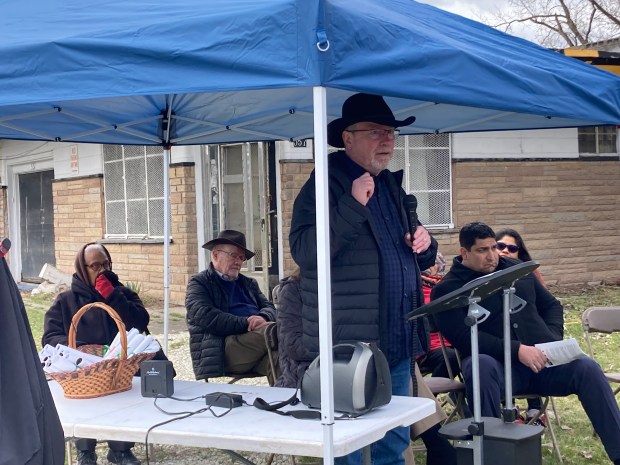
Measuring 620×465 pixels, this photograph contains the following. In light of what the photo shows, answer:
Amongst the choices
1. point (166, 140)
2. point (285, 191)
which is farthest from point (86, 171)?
point (166, 140)

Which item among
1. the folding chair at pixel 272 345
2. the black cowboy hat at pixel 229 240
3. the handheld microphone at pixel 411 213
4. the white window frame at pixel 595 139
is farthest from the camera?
the white window frame at pixel 595 139

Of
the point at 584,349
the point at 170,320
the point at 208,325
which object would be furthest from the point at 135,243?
the point at 208,325

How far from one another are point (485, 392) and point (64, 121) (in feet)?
10.2

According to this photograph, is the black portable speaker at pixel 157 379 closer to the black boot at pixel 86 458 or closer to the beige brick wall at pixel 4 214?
the black boot at pixel 86 458

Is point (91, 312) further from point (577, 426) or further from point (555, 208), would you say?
point (555, 208)

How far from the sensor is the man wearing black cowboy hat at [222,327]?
5.43 meters

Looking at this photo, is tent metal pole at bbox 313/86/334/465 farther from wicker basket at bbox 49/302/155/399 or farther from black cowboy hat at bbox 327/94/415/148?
wicker basket at bbox 49/302/155/399

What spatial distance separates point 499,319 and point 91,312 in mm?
2361

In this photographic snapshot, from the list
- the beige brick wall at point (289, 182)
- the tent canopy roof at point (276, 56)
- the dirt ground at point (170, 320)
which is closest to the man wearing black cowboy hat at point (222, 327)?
the tent canopy roof at point (276, 56)

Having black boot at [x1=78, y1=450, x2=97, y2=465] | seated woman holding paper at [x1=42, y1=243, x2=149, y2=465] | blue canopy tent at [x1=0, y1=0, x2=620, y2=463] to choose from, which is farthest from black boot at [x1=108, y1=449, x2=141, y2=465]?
blue canopy tent at [x1=0, y1=0, x2=620, y2=463]

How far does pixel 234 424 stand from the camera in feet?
10.3

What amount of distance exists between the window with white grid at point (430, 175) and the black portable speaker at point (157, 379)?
7822 millimetres

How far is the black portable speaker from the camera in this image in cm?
368

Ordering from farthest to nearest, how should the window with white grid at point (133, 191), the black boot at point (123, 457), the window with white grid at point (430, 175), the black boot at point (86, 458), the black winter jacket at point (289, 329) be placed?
the window with white grid at point (133, 191), the window with white grid at point (430, 175), the black boot at point (123, 457), the black boot at point (86, 458), the black winter jacket at point (289, 329)
